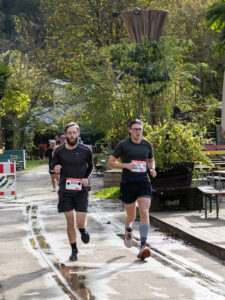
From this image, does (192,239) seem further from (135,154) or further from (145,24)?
(145,24)

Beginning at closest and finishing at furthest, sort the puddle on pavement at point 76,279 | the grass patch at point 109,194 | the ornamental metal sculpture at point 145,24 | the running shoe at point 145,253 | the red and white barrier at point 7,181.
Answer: the puddle on pavement at point 76,279
the running shoe at point 145,253
the grass patch at point 109,194
the red and white barrier at point 7,181
the ornamental metal sculpture at point 145,24

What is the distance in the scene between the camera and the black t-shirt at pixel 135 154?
29.2 feet

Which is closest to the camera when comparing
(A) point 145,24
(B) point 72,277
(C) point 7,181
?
(B) point 72,277

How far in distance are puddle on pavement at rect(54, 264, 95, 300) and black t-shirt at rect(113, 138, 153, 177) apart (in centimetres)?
166

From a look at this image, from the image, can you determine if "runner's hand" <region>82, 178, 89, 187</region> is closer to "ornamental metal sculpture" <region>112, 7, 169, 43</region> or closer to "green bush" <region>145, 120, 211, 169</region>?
"green bush" <region>145, 120, 211, 169</region>

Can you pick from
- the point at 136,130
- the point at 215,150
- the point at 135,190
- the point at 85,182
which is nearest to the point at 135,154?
the point at 136,130

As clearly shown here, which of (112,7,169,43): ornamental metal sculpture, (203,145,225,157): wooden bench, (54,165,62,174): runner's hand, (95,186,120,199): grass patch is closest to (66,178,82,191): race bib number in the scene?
(54,165,62,174): runner's hand

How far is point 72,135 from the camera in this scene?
8.59 m

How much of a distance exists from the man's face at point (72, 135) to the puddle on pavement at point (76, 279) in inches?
64.7

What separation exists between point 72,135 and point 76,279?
2.12 m

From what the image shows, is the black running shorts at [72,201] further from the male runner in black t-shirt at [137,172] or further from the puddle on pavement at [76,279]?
the puddle on pavement at [76,279]

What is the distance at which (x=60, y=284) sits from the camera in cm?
704

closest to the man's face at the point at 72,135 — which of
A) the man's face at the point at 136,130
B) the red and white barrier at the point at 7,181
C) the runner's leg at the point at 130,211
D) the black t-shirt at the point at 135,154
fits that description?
the black t-shirt at the point at 135,154

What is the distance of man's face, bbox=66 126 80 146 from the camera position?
858 centimetres
